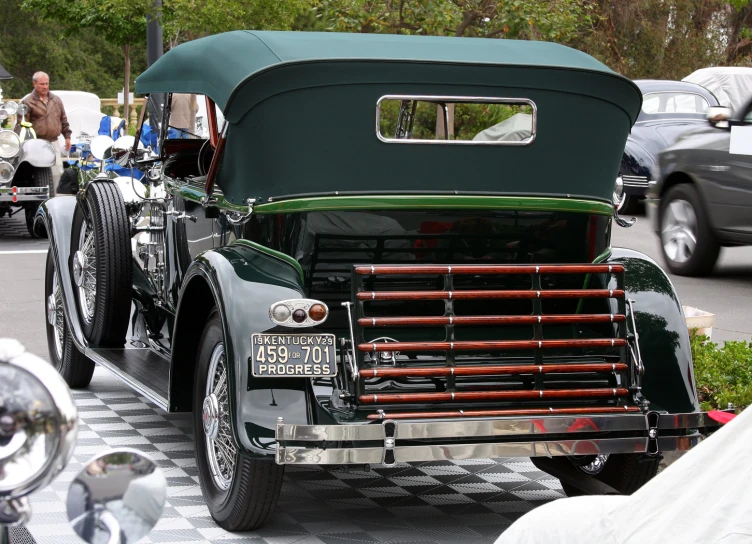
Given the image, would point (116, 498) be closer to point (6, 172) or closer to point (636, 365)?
point (636, 365)

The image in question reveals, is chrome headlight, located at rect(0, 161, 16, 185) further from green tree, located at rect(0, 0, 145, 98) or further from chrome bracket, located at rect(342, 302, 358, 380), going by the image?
green tree, located at rect(0, 0, 145, 98)

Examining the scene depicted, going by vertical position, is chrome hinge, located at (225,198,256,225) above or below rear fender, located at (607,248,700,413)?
above

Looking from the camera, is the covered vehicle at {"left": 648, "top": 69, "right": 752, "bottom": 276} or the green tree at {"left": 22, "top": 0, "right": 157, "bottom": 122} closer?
the covered vehicle at {"left": 648, "top": 69, "right": 752, "bottom": 276}

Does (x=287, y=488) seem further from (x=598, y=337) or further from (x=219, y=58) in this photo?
(x=219, y=58)

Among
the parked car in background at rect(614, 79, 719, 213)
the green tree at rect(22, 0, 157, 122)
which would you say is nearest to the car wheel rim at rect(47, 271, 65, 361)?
Result: the parked car in background at rect(614, 79, 719, 213)

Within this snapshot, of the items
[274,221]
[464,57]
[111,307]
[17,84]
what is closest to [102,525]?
[274,221]

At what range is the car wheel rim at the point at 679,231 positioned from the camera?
11531mm

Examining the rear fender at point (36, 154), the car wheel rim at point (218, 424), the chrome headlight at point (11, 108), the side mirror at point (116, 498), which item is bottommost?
the rear fender at point (36, 154)

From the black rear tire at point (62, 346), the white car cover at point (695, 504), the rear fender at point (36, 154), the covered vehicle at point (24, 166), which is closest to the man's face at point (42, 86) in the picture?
the covered vehicle at point (24, 166)

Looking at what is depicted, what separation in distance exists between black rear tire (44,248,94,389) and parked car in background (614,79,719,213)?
8.55m

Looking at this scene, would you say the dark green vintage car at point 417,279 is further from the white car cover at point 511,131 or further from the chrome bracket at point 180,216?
the chrome bracket at point 180,216

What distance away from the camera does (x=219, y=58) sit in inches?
210

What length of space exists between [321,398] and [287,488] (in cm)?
103

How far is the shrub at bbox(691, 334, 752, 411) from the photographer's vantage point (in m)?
5.55
